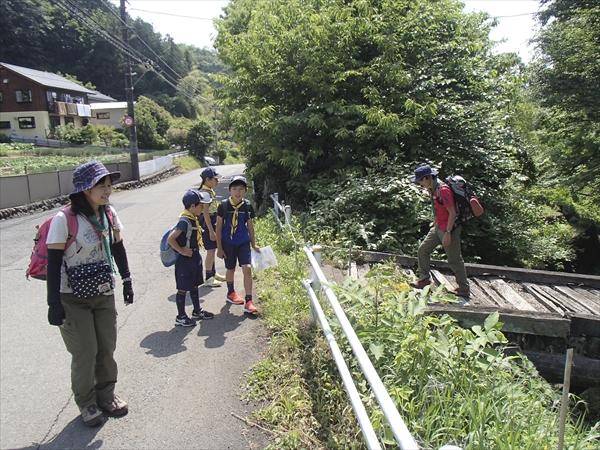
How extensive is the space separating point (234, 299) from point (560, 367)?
411 centimetres

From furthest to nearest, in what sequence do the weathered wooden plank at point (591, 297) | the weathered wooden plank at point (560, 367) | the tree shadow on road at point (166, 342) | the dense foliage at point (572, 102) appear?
the dense foliage at point (572, 102), the weathered wooden plank at point (591, 297), the weathered wooden plank at point (560, 367), the tree shadow on road at point (166, 342)

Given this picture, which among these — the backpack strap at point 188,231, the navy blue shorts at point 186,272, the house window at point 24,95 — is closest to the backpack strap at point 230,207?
the backpack strap at point 188,231

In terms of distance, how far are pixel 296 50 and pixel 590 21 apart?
962 cm

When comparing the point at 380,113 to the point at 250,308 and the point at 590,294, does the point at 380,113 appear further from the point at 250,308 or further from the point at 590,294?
the point at 250,308

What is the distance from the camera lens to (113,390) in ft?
12.0

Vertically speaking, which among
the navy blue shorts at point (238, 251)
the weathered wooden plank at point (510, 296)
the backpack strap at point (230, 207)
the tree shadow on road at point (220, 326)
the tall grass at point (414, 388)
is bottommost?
the tree shadow on road at point (220, 326)

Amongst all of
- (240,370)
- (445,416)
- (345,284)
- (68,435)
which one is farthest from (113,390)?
(445,416)

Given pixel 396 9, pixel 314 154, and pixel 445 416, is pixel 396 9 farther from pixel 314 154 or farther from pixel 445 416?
pixel 445 416

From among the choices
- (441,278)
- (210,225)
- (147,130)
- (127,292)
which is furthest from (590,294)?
(147,130)

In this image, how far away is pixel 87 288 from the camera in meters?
3.30

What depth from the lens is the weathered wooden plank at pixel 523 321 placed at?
15.9 ft

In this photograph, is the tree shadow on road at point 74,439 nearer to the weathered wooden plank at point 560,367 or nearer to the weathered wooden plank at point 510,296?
the weathered wooden plank at point 560,367

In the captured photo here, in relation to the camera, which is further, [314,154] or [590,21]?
[590,21]

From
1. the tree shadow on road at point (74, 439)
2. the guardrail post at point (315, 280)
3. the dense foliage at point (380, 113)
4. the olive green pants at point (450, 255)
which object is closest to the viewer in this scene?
the tree shadow on road at point (74, 439)
